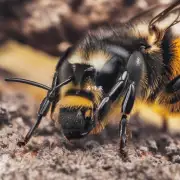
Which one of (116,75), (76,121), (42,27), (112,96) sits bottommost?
(76,121)

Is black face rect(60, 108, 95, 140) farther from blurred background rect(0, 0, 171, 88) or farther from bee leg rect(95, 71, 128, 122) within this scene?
blurred background rect(0, 0, 171, 88)

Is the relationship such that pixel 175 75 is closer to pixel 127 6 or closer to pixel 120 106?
pixel 120 106

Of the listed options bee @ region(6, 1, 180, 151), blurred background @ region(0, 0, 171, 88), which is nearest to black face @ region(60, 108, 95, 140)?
bee @ region(6, 1, 180, 151)

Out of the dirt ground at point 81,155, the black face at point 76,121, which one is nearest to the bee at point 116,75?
the black face at point 76,121

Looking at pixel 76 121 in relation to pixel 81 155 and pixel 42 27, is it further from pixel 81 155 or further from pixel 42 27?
pixel 42 27

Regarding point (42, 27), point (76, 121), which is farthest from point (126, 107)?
point (42, 27)

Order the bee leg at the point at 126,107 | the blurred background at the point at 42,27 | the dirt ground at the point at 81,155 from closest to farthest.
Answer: the dirt ground at the point at 81,155
the bee leg at the point at 126,107
the blurred background at the point at 42,27

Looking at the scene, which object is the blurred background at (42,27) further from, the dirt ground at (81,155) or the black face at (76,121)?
the black face at (76,121)
